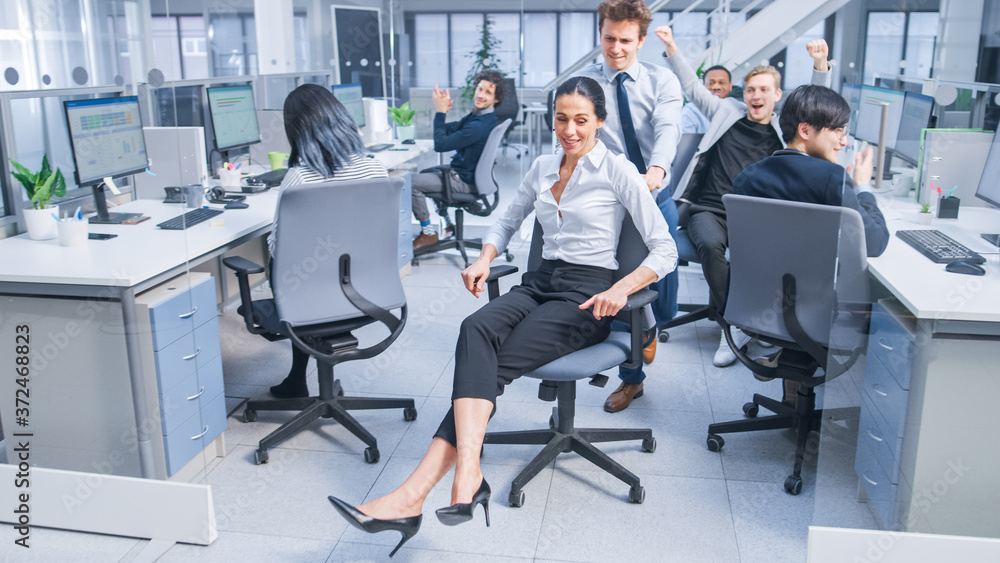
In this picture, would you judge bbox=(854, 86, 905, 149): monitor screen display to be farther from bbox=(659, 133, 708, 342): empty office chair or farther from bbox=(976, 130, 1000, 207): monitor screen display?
bbox=(659, 133, 708, 342): empty office chair

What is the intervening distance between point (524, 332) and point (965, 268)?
3.93ft

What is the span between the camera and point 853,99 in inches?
95.7

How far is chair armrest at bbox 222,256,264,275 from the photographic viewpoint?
2533mm

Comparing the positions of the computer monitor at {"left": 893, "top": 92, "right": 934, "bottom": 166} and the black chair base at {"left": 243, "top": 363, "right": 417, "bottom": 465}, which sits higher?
the computer monitor at {"left": 893, "top": 92, "right": 934, "bottom": 166}

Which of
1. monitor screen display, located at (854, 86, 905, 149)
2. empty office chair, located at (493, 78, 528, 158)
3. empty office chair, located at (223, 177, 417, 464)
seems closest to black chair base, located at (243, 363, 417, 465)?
empty office chair, located at (223, 177, 417, 464)

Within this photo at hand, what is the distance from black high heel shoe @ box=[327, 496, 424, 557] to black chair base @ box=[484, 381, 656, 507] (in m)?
0.41

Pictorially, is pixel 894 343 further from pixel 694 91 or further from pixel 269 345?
pixel 269 345

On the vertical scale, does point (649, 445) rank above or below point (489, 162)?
below

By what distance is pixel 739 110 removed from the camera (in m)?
3.51

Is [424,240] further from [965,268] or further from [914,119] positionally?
[965,268]

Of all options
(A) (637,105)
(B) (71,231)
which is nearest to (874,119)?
(A) (637,105)

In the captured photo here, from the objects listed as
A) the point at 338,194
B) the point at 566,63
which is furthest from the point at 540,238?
the point at 566,63

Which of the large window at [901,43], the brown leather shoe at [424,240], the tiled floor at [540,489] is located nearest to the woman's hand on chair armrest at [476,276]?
the tiled floor at [540,489]

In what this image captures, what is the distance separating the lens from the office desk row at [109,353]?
2223mm
